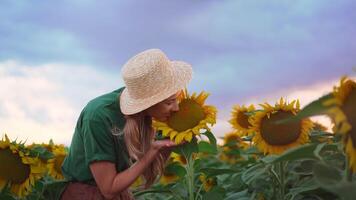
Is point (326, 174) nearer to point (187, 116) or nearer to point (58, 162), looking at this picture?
point (187, 116)

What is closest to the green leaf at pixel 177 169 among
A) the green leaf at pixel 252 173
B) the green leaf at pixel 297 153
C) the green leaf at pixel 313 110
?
the green leaf at pixel 252 173

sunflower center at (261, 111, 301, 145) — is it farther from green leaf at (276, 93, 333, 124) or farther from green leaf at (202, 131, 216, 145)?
green leaf at (276, 93, 333, 124)

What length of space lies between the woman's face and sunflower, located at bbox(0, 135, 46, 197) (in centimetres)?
138

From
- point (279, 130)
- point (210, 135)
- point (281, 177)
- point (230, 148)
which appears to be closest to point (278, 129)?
point (279, 130)

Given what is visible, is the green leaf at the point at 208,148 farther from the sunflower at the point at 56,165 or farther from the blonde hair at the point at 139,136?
the sunflower at the point at 56,165

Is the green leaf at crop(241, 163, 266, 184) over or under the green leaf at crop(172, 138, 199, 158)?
under

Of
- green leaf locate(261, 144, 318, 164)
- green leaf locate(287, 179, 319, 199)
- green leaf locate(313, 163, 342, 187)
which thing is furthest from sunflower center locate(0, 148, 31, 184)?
green leaf locate(313, 163, 342, 187)

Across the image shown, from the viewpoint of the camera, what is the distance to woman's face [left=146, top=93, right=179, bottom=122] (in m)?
3.33

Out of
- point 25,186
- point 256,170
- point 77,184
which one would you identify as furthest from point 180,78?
point 25,186

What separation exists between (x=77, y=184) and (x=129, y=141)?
0.60 m

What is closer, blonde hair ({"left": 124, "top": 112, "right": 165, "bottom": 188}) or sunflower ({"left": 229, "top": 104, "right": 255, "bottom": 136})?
blonde hair ({"left": 124, "top": 112, "right": 165, "bottom": 188})

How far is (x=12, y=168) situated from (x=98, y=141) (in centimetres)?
111

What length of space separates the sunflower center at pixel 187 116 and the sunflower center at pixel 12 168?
1538mm

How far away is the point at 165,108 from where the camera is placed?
11.0ft
